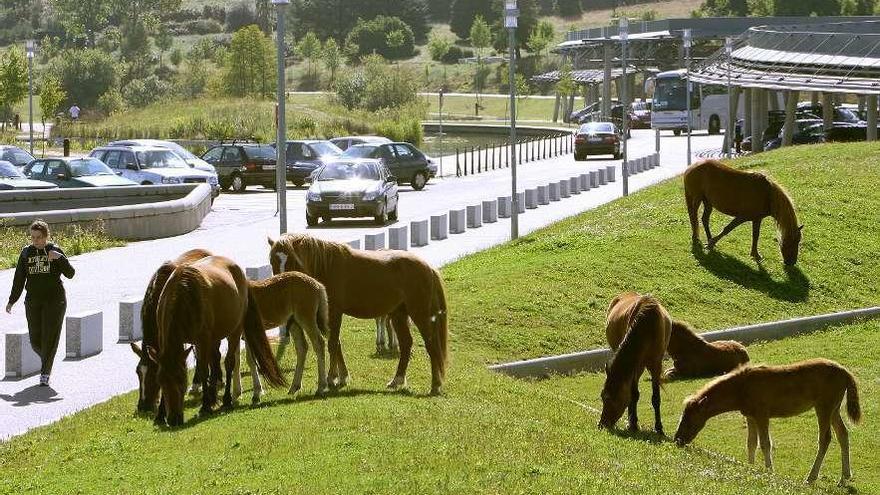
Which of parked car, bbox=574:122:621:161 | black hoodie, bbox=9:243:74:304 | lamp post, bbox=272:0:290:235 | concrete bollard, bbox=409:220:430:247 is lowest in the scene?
concrete bollard, bbox=409:220:430:247

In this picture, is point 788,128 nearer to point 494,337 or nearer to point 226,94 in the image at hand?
point 494,337

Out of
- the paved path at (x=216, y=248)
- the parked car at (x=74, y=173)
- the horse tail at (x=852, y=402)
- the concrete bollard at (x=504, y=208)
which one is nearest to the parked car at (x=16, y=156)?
the paved path at (x=216, y=248)

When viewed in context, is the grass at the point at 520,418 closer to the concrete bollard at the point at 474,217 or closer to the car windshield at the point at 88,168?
the concrete bollard at the point at 474,217

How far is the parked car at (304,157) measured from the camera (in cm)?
5316

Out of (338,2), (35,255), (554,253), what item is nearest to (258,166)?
(554,253)

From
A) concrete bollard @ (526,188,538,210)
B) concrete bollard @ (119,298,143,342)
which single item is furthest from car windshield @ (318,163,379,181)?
concrete bollard @ (119,298,143,342)

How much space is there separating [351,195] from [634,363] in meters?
22.7

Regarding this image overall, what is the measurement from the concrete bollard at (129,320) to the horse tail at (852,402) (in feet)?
31.2

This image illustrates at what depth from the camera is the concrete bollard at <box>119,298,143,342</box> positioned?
20469 millimetres

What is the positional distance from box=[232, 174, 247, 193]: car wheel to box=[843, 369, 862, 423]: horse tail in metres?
38.8

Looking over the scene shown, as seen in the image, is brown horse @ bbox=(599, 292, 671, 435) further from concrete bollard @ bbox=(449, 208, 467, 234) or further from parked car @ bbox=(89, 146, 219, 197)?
Result: parked car @ bbox=(89, 146, 219, 197)

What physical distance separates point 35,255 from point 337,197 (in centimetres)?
2034

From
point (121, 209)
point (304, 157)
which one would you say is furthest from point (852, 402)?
point (304, 157)

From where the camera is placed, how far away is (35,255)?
17.2 metres
